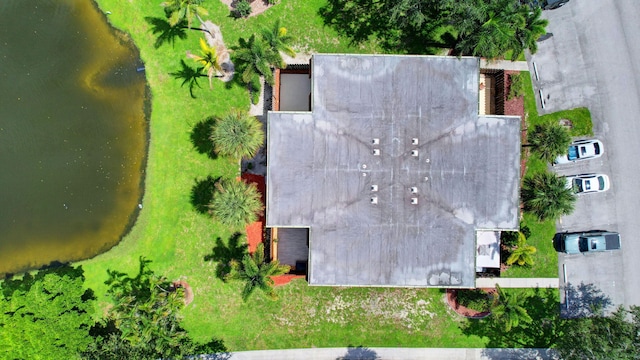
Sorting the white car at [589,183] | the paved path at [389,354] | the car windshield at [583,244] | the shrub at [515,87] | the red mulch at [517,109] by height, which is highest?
the shrub at [515,87]

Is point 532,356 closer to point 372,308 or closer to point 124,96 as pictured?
point 372,308

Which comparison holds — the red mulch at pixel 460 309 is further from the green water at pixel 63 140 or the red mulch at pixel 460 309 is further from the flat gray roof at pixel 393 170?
the green water at pixel 63 140

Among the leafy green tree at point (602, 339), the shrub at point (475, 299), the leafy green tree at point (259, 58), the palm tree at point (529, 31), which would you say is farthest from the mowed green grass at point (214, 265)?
the palm tree at point (529, 31)

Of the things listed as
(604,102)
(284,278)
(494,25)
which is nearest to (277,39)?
(494,25)

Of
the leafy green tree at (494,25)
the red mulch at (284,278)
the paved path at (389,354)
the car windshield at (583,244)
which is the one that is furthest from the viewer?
the paved path at (389,354)

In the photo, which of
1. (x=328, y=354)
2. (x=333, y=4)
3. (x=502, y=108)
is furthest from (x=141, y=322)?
(x=502, y=108)

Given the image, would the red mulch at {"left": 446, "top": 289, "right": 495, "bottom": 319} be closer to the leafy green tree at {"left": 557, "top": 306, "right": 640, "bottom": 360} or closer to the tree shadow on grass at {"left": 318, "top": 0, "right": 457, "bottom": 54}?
the leafy green tree at {"left": 557, "top": 306, "right": 640, "bottom": 360}
